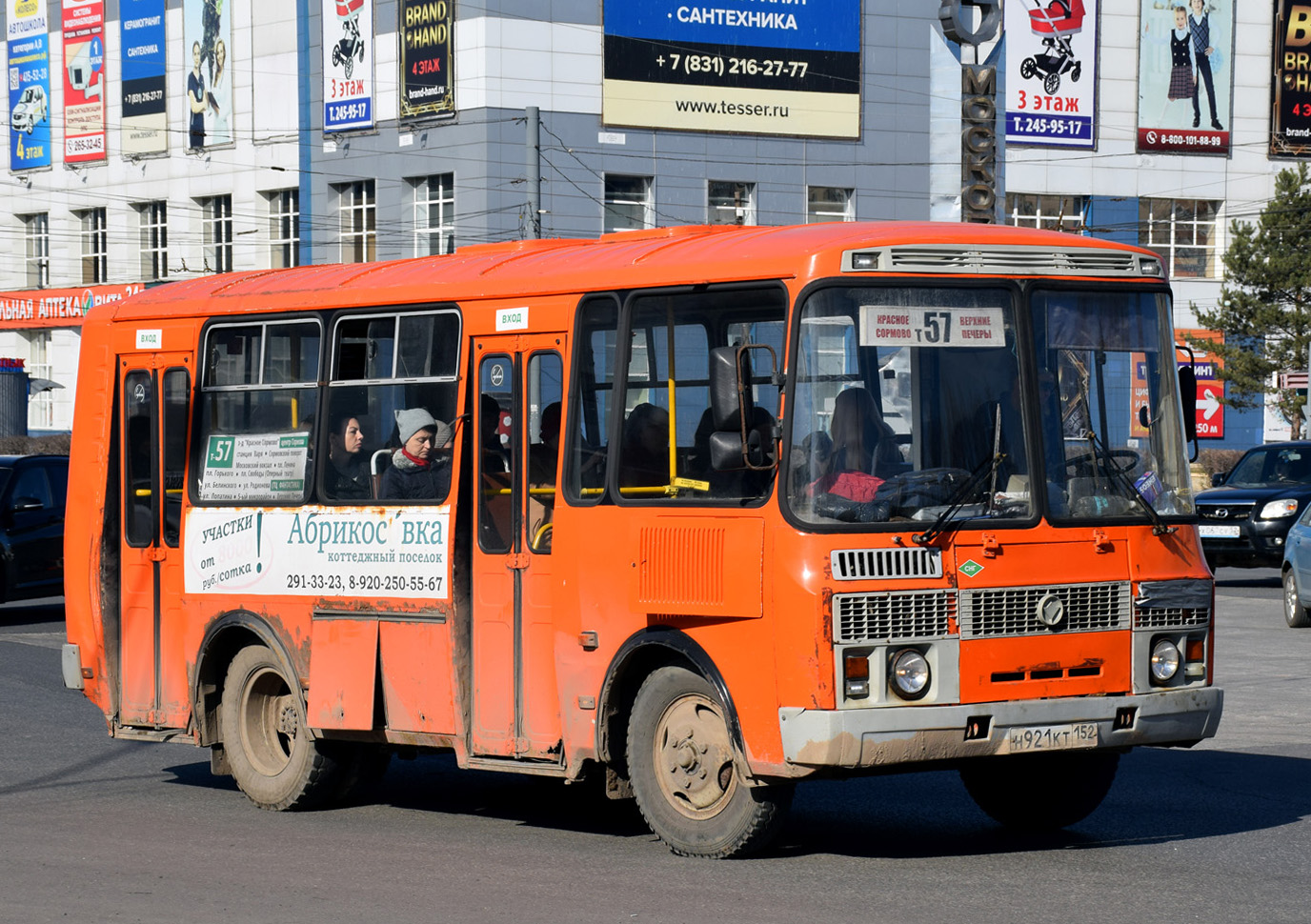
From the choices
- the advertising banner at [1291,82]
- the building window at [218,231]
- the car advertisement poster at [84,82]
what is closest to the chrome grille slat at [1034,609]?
the building window at [218,231]

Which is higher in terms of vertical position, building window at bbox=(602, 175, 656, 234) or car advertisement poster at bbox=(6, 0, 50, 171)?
car advertisement poster at bbox=(6, 0, 50, 171)

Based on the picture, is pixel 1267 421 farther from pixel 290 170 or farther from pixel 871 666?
pixel 871 666

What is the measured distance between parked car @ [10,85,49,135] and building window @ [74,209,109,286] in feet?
12.1

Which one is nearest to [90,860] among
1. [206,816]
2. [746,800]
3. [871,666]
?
[206,816]

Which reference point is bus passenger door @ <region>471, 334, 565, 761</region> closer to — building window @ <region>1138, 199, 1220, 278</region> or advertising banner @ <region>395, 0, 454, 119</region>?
advertising banner @ <region>395, 0, 454, 119</region>

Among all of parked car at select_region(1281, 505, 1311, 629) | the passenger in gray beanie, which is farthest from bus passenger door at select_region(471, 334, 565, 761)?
parked car at select_region(1281, 505, 1311, 629)

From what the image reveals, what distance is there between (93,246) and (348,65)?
54.4ft

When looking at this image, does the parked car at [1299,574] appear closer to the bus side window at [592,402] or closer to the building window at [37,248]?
the bus side window at [592,402]

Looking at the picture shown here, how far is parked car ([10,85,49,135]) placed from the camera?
71062 mm

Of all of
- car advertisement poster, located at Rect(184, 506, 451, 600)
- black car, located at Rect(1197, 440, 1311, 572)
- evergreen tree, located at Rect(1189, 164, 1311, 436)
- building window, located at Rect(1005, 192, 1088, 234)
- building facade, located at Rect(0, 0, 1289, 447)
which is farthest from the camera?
building window, located at Rect(1005, 192, 1088, 234)

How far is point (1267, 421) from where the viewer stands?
222ft

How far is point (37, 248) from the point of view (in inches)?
2881

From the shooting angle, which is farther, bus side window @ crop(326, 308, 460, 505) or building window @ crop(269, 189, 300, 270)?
building window @ crop(269, 189, 300, 270)

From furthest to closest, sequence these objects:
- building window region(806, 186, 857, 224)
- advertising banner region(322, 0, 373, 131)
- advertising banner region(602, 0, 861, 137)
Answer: building window region(806, 186, 857, 224) → advertising banner region(322, 0, 373, 131) → advertising banner region(602, 0, 861, 137)
